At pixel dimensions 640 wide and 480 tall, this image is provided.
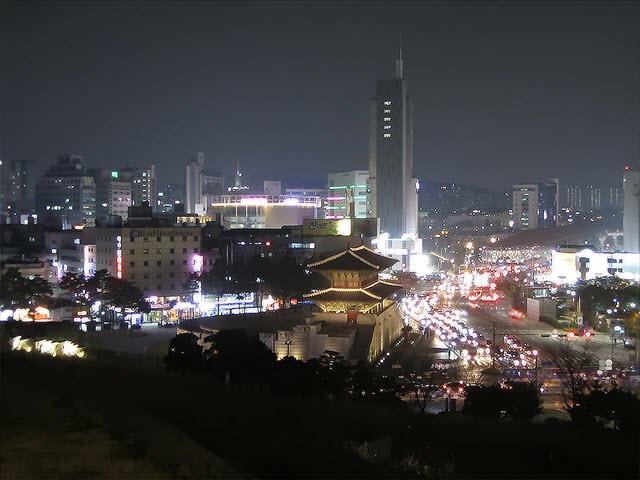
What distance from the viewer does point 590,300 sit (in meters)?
17.0

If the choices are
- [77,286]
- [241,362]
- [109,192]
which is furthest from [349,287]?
[109,192]

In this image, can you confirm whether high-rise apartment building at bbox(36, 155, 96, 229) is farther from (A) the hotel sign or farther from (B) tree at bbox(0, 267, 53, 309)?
(B) tree at bbox(0, 267, 53, 309)

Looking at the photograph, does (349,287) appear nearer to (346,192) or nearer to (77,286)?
(77,286)

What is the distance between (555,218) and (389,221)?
23.6m

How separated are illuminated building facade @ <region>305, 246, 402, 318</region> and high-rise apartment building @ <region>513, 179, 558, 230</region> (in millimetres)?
39950

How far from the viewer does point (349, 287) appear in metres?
14.1

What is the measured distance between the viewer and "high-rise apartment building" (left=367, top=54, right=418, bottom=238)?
33.8 meters

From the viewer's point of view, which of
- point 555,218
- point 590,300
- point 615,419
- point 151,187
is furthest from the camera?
point 555,218

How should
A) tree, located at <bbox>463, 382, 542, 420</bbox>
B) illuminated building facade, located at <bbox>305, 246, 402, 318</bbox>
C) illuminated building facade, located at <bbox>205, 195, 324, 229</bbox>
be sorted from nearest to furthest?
tree, located at <bbox>463, 382, 542, 420</bbox>
illuminated building facade, located at <bbox>305, 246, 402, 318</bbox>
illuminated building facade, located at <bbox>205, 195, 324, 229</bbox>

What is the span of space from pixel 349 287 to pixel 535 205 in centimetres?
4066

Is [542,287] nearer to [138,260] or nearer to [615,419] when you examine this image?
[138,260]

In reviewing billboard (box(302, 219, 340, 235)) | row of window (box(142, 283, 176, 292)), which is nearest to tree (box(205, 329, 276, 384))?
row of window (box(142, 283, 176, 292))

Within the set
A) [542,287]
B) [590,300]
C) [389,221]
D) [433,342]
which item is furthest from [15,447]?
[389,221]

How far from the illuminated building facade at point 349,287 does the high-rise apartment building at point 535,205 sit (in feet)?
131
